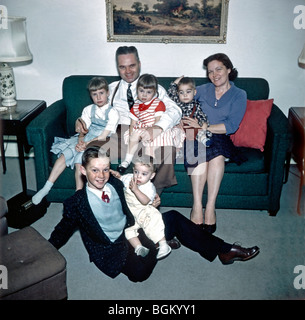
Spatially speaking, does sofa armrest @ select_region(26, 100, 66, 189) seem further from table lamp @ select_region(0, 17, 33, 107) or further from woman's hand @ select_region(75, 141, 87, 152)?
table lamp @ select_region(0, 17, 33, 107)

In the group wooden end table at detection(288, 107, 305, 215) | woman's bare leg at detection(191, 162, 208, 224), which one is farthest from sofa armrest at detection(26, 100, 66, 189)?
wooden end table at detection(288, 107, 305, 215)

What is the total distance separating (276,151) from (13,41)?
2.56 metres

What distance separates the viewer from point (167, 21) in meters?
3.71

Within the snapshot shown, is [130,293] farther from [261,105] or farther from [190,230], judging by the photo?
[261,105]

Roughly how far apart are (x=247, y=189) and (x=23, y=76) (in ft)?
8.91

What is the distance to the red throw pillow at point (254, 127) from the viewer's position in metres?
3.24

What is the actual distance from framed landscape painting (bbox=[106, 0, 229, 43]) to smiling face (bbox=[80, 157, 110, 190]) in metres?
2.01

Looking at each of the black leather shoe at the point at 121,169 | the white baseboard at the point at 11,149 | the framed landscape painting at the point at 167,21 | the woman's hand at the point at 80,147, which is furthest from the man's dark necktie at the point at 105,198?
the white baseboard at the point at 11,149

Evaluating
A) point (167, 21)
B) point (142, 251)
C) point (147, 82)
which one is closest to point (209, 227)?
point (142, 251)

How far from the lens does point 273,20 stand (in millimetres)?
3691

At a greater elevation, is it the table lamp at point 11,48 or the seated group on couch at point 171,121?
the table lamp at point 11,48

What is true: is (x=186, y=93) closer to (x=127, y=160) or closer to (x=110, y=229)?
(x=127, y=160)

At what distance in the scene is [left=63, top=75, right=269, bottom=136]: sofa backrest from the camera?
11.7 feet

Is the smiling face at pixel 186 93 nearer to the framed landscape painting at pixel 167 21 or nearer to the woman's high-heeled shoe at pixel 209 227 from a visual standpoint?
the framed landscape painting at pixel 167 21
